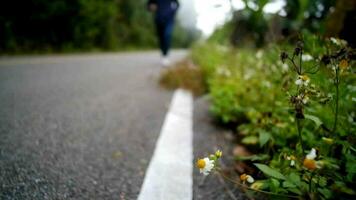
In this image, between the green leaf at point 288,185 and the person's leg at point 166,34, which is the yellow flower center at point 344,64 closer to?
the green leaf at point 288,185

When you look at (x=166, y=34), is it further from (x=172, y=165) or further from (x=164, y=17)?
(x=172, y=165)

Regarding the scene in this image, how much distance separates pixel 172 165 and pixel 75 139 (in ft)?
2.04

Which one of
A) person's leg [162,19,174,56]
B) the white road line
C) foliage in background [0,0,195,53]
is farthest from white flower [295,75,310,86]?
foliage in background [0,0,195,53]

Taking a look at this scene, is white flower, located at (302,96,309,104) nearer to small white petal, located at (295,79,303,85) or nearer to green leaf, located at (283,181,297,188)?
small white petal, located at (295,79,303,85)

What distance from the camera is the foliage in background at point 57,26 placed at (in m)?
8.34

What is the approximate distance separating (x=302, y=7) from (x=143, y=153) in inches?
62.7

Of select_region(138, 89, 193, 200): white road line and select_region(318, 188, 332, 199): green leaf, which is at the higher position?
select_region(318, 188, 332, 199): green leaf

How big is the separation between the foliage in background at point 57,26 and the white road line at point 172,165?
23.3ft

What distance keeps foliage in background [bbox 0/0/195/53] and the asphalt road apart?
5835 millimetres

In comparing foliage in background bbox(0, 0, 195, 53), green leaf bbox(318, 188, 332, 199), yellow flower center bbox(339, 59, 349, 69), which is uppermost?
yellow flower center bbox(339, 59, 349, 69)

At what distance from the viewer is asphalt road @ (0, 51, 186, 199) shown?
131 cm

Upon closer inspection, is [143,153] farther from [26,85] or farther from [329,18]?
[26,85]

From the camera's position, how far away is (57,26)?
396 inches

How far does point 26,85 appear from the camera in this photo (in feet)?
10.9
